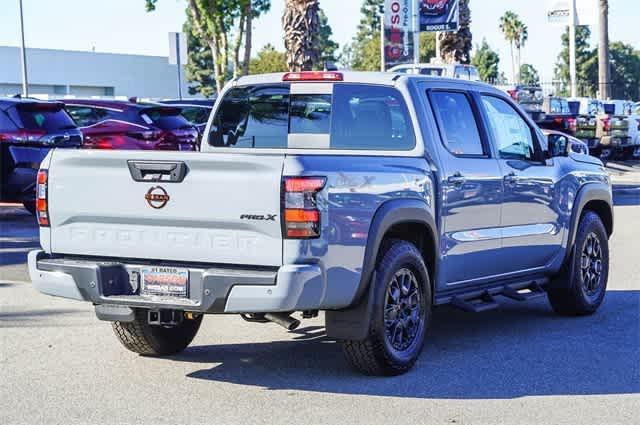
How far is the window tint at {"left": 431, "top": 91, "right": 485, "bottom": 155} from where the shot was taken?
8102 millimetres

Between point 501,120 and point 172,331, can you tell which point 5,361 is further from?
point 501,120

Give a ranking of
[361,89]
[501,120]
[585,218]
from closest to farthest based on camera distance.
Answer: [361,89] < [501,120] < [585,218]

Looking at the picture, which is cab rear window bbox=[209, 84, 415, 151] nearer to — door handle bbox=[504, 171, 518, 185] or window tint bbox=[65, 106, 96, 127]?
door handle bbox=[504, 171, 518, 185]

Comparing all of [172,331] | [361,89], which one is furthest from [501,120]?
[172,331]

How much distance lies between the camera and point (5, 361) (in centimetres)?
782

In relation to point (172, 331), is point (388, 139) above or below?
above

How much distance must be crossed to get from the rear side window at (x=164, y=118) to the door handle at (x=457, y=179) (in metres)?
13.6

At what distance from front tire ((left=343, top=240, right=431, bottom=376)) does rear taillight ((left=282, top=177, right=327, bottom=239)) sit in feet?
2.50

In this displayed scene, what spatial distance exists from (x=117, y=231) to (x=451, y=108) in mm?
2719

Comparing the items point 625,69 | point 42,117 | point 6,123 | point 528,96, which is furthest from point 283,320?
point 625,69

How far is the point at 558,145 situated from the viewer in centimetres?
928

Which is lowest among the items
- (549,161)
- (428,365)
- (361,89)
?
(428,365)

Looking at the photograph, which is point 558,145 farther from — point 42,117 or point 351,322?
point 42,117

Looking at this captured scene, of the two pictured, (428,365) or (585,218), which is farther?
(585,218)
